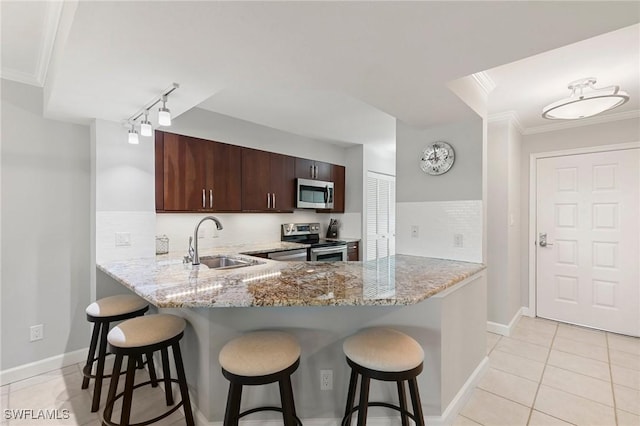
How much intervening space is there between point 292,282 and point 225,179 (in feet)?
6.62

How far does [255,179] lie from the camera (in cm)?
366

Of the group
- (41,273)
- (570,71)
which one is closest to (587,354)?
(570,71)

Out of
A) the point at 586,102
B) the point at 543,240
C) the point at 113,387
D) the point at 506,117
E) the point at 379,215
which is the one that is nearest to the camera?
the point at 113,387

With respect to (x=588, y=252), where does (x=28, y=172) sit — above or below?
above

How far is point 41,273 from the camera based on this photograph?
249 centimetres

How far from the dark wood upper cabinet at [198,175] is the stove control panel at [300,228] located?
99 centimetres

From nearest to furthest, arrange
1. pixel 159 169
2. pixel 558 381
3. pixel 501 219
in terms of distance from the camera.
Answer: pixel 558 381 → pixel 159 169 → pixel 501 219

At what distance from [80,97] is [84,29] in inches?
38.5

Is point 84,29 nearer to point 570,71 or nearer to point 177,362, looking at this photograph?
point 177,362

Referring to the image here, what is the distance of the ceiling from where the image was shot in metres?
1.18

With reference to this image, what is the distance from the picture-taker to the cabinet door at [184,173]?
2.93 m

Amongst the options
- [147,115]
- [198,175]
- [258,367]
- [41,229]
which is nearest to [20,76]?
[147,115]

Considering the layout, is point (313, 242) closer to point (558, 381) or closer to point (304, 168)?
point (304, 168)

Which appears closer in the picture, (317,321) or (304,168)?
(317,321)
